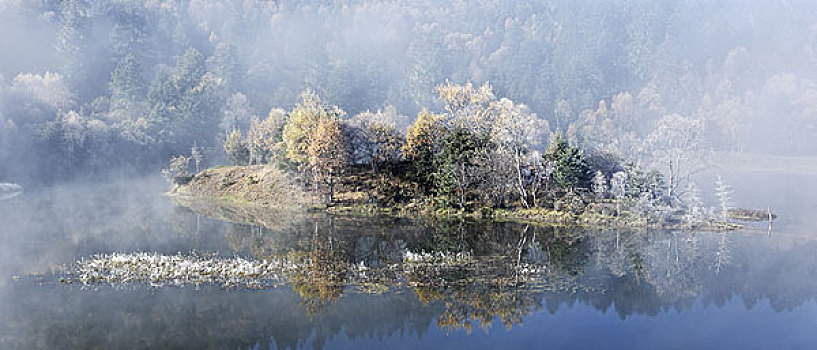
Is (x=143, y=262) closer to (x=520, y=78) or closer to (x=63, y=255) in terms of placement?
(x=63, y=255)

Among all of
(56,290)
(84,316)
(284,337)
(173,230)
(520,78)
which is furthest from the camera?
(520,78)

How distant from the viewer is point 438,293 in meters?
30.0

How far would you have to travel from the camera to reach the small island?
52219 millimetres

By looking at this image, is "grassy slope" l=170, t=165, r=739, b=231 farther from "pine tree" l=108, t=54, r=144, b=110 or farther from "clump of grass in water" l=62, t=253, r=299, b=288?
"pine tree" l=108, t=54, r=144, b=110

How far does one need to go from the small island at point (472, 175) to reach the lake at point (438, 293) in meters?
5.44

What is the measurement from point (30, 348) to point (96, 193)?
68875mm

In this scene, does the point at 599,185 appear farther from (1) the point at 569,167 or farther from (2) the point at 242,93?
(2) the point at 242,93

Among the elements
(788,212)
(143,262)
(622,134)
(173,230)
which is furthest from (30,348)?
(622,134)

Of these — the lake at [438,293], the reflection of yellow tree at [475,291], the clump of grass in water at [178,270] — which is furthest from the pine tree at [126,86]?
the reflection of yellow tree at [475,291]

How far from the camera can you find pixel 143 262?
35688 millimetres

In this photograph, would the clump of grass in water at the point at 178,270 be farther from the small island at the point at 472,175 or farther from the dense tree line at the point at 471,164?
the dense tree line at the point at 471,164

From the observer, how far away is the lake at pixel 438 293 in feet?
81.1

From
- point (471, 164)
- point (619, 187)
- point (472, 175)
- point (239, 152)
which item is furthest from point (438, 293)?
point (239, 152)

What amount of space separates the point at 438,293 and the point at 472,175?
28.0 m
